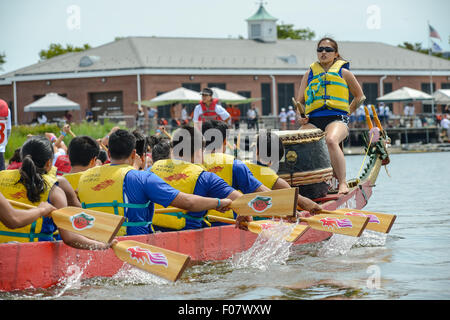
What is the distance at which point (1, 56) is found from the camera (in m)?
57.0

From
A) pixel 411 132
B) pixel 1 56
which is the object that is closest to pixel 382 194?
pixel 411 132

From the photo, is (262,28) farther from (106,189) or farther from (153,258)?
(153,258)

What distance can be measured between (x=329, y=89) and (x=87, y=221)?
14.0 feet

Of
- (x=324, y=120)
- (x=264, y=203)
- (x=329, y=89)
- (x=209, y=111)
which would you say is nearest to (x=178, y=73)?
(x=209, y=111)

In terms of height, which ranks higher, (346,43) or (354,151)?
(346,43)

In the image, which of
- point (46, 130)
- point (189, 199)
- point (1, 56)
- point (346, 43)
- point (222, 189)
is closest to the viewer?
point (189, 199)

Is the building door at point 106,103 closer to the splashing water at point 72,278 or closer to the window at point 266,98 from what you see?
the window at point 266,98

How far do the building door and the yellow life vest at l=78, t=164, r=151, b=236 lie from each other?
34365mm

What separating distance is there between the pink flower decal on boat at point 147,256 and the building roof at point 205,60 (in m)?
A: 34.2

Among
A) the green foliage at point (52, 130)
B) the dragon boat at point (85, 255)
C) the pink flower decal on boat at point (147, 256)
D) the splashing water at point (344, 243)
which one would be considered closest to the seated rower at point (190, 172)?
the dragon boat at point (85, 255)

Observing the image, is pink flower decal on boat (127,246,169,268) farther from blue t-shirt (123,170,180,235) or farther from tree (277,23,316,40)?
tree (277,23,316,40)

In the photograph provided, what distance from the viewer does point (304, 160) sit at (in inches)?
344

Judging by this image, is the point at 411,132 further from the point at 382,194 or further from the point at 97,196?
the point at 97,196

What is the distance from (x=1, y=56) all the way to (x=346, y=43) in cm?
2592
